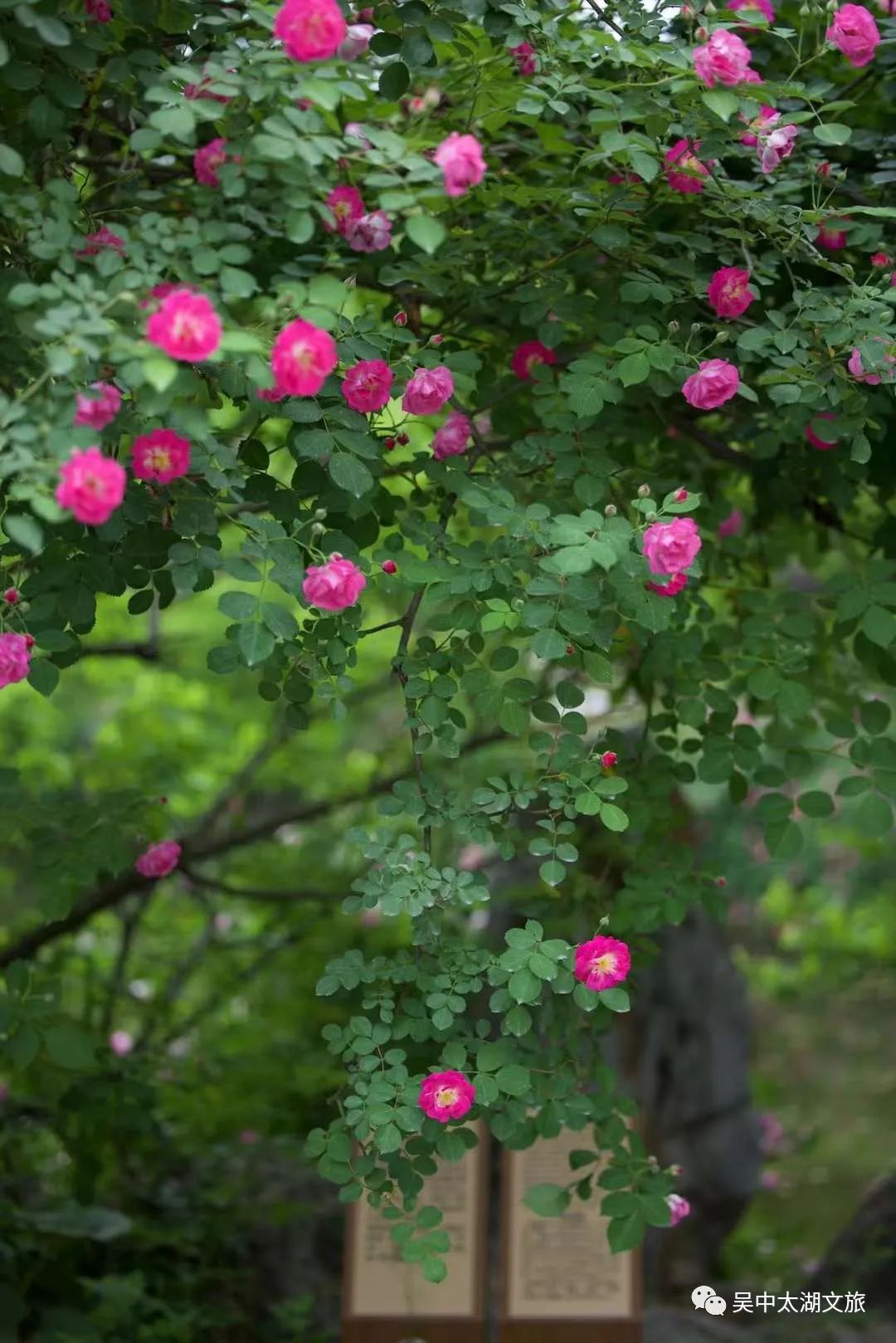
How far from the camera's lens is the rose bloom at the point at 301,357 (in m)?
1.40

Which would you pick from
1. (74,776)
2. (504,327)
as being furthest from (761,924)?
(504,327)

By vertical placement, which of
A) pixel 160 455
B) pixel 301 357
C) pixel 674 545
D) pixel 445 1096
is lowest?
pixel 445 1096

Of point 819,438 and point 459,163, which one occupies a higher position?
point 459,163

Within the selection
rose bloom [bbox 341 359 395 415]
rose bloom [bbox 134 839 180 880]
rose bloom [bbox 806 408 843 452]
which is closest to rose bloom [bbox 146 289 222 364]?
rose bloom [bbox 341 359 395 415]

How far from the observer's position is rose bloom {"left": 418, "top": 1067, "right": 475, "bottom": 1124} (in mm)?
1637

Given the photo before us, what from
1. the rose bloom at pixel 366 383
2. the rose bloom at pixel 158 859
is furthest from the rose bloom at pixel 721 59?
the rose bloom at pixel 158 859

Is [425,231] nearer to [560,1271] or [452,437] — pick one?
[452,437]

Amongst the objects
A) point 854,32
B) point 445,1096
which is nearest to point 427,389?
point 854,32

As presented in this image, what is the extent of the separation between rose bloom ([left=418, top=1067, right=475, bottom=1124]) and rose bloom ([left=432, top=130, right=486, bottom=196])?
1013mm

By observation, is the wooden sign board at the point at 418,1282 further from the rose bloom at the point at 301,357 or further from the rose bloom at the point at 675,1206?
the rose bloom at the point at 301,357

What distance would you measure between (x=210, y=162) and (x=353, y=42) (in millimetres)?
242

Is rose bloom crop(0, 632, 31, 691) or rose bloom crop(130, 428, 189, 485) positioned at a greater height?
rose bloom crop(130, 428, 189, 485)

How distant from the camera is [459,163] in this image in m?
1.43

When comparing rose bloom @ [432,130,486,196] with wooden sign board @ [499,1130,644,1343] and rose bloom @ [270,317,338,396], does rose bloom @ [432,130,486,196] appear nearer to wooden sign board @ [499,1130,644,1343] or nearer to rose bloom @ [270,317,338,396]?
rose bloom @ [270,317,338,396]
